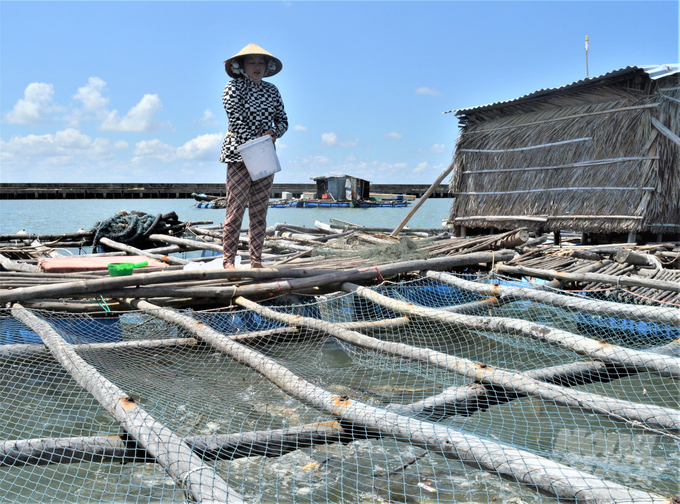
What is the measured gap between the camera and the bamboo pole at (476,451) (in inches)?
67.3

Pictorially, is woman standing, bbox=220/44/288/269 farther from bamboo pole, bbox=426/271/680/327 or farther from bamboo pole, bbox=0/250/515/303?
bamboo pole, bbox=426/271/680/327

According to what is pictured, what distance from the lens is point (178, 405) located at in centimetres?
334

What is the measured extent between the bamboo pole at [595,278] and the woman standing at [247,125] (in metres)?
2.38

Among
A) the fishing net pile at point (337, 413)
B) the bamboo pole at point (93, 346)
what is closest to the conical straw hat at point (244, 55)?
the fishing net pile at point (337, 413)

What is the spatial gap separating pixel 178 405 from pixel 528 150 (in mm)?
7194

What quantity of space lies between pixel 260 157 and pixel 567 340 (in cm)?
280

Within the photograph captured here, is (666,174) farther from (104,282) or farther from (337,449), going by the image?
(104,282)

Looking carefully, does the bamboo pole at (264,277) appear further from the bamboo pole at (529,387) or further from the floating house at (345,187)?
the floating house at (345,187)

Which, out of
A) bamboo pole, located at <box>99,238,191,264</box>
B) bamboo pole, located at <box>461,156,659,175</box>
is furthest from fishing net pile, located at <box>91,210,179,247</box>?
bamboo pole, located at <box>461,156,659,175</box>

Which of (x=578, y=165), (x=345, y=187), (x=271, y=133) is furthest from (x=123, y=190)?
(x=271, y=133)

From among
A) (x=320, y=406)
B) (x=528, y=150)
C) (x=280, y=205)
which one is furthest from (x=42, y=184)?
(x=320, y=406)

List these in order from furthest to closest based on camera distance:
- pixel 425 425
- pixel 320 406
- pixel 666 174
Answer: pixel 666 174, pixel 320 406, pixel 425 425

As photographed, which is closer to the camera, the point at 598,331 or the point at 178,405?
the point at 178,405

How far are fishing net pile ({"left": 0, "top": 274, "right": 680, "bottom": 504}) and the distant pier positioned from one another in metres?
53.2
